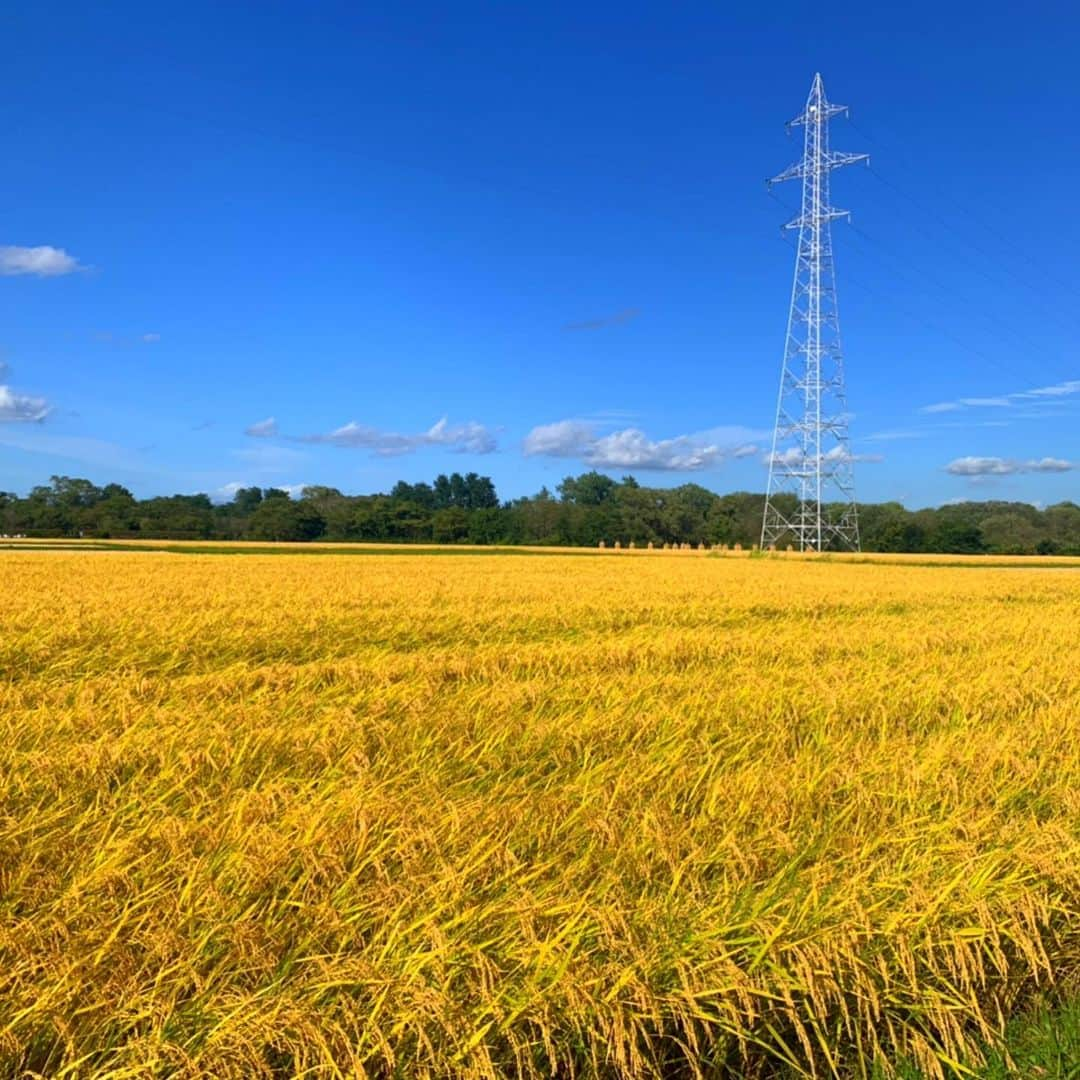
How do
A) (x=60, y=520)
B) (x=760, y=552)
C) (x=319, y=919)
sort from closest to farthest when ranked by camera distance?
(x=319, y=919) → (x=760, y=552) → (x=60, y=520)

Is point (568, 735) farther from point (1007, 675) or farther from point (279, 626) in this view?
point (279, 626)

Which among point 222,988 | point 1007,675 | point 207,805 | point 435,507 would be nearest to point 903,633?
point 1007,675

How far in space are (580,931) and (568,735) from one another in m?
2.83

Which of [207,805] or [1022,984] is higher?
[207,805]

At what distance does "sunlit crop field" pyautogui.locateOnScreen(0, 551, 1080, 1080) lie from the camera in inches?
91.0

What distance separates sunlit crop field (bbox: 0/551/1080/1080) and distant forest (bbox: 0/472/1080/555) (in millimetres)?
88998

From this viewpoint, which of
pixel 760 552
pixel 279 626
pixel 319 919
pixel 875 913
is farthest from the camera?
pixel 760 552

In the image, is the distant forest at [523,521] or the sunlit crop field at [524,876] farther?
the distant forest at [523,521]

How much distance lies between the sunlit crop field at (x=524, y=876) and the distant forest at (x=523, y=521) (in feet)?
292

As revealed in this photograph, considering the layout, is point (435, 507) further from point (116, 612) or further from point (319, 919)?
point (319, 919)

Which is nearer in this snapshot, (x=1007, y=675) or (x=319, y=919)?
(x=319, y=919)

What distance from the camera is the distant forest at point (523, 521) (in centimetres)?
9106

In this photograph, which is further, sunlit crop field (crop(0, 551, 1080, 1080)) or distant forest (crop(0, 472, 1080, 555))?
distant forest (crop(0, 472, 1080, 555))

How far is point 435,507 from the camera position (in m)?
149
